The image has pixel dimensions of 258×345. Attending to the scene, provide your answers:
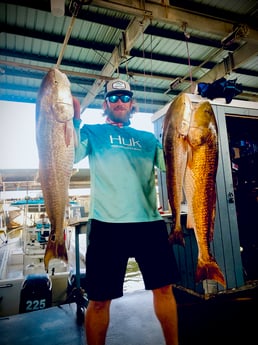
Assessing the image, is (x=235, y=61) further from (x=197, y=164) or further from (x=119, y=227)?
(x=119, y=227)

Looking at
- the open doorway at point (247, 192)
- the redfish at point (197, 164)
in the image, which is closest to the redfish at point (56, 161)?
the redfish at point (197, 164)

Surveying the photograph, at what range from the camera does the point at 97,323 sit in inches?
69.4

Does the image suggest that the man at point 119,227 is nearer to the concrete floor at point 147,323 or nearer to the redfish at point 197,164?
the redfish at point 197,164

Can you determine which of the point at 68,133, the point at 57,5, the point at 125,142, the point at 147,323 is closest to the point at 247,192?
the point at 147,323

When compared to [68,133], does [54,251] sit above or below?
below

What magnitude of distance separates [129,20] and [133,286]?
6.01 meters

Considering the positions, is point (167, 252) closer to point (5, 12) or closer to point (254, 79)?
point (5, 12)

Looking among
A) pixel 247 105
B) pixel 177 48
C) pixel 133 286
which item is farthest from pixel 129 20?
pixel 133 286

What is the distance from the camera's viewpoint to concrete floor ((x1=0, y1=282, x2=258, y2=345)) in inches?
99.6

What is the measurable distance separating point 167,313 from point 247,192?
10.6 ft

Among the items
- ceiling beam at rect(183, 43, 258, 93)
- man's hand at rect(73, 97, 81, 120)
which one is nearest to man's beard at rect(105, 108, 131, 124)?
man's hand at rect(73, 97, 81, 120)

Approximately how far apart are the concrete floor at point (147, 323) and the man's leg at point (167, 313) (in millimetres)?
686

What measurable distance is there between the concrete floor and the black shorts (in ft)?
3.36

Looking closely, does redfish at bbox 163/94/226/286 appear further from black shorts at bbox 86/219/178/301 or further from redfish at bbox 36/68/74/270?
redfish at bbox 36/68/74/270
